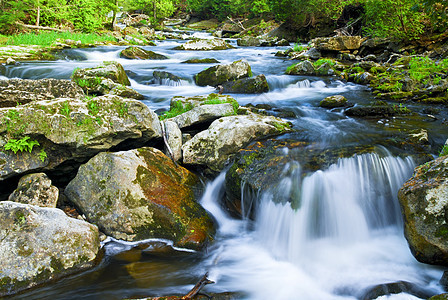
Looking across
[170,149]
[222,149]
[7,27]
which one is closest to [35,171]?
[170,149]

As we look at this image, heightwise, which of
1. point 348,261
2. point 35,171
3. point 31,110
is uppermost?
point 31,110

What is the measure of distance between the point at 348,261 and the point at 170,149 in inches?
147

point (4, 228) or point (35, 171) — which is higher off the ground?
point (35, 171)

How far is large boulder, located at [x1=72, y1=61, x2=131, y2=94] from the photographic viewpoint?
28.1 feet

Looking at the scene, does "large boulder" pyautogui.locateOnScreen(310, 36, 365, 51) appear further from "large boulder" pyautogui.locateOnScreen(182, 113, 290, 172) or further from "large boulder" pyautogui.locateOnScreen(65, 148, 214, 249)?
"large boulder" pyautogui.locateOnScreen(65, 148, 214, 249)

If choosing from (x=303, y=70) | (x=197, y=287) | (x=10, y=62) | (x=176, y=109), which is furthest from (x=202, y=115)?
(x=10, y=62)

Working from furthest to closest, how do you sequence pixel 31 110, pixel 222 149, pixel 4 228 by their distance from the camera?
pixel 222 149 < pixel 31 110 < pixel 4 228

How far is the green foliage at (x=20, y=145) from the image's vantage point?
14.1 feet

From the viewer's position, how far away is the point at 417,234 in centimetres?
346

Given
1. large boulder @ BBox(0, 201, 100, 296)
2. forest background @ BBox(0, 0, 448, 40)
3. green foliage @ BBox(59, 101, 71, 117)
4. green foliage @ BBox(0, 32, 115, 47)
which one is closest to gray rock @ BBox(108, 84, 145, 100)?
green foliage @ BBox(59, 101, 71, 117)

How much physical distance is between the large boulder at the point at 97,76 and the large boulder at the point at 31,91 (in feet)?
7.34

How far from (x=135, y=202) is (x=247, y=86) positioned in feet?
24.1

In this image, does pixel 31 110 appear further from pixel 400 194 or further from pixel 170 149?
pixel 400 194

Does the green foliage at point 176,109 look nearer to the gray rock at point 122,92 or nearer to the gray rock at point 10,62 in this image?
the gray rock at point 122,92
